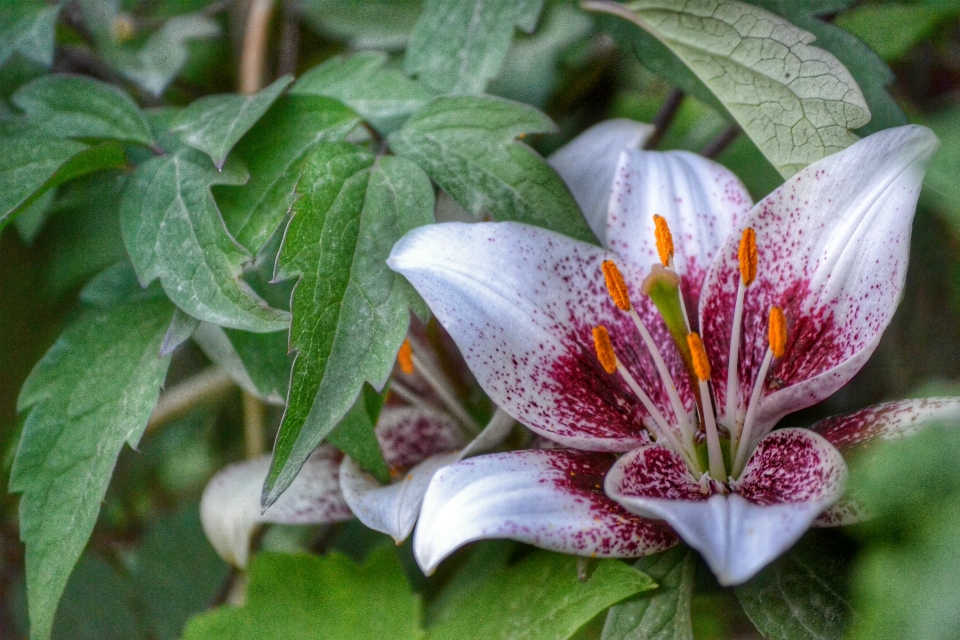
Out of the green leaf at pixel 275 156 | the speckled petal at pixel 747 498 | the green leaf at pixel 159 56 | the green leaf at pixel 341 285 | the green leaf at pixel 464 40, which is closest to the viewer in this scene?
the speckled petal at pixel 747 498

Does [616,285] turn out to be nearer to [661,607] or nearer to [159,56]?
[661,607]

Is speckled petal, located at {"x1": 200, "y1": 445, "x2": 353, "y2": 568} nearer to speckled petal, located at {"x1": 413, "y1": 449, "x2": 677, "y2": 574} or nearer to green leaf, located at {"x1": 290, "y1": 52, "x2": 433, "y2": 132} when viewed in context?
speckled petal, located at {"x1": 413, "y1": 449, "x2": 677, "y2": 574}

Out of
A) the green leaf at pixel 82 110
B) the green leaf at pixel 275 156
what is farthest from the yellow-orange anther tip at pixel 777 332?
the green leaf at pixel 82 110

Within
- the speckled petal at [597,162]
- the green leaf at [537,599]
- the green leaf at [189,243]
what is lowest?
the green leaf at [537,599]

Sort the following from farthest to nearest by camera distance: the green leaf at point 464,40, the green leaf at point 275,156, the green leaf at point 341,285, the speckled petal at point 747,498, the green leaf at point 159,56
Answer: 1. the green leaf at point 159,56
2. the green leaf at point 464,40
3. the green leaf at point 275,156
4. the green leaf at point 341,285
5. the speckled petal at point 747,498

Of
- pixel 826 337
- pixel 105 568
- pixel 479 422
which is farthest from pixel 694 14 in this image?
pixel 105 568

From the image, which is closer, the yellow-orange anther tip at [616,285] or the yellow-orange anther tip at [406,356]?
the yellow-orange anther tip at [616,285]

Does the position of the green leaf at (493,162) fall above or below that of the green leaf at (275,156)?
above

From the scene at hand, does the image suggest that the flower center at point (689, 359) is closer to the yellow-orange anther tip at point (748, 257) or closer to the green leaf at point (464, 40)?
the yellow-orange anther tip at point (748, 257)
